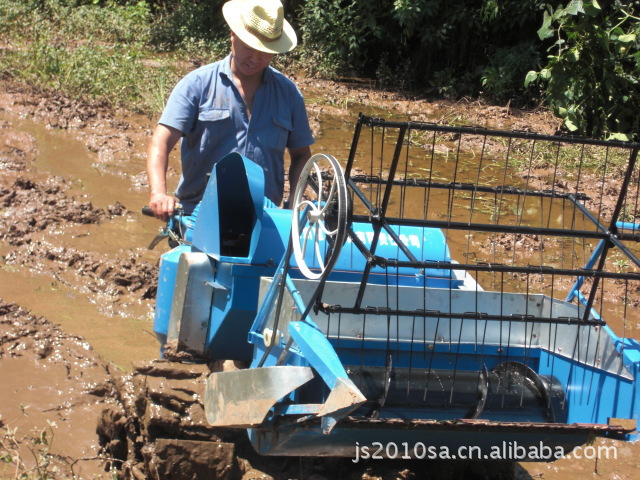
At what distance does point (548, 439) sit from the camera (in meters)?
3.09

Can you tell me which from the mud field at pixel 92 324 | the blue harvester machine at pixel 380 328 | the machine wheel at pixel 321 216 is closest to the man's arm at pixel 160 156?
the blue harvester machine at pixel 380 328

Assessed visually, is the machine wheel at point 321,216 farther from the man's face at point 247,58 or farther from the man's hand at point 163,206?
the man's face at point 247,58

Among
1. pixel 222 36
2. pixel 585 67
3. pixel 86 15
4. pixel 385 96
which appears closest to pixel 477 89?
pixel 385 96

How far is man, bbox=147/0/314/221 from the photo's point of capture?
430 cm

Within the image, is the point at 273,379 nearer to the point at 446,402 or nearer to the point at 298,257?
the point at 298,257

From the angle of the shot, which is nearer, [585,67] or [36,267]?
[36,267]

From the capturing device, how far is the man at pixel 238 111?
4.30 m

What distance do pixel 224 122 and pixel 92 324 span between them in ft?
5.50

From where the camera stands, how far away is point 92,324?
17.5ft

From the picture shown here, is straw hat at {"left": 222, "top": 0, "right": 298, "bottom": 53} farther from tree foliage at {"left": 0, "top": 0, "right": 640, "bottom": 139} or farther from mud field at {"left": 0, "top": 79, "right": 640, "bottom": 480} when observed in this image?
tree foliage at {"left": 0, "top": 0, "right": 640, "bottom": 139}

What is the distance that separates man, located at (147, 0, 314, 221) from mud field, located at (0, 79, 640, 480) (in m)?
1.06

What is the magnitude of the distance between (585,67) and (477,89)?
2.82 metres

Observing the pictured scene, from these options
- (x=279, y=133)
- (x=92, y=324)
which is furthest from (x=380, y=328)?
(x=92, y=324)

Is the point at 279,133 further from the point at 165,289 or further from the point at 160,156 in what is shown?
the point at 165,289
